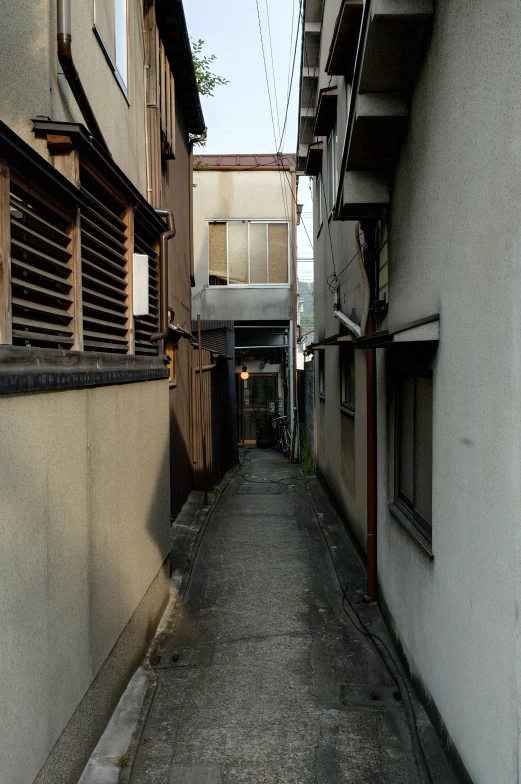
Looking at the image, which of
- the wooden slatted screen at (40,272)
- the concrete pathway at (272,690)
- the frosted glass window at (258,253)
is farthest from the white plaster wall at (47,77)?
the frosted glass window at (258,253)

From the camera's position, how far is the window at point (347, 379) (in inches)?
382

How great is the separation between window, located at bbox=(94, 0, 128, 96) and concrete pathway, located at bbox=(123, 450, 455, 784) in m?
5.68

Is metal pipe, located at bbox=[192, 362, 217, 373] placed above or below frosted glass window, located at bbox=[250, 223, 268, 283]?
below

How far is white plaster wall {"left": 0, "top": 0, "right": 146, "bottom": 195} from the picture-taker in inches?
166

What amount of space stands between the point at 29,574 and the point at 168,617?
12.8ft

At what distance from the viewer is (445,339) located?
4047mm

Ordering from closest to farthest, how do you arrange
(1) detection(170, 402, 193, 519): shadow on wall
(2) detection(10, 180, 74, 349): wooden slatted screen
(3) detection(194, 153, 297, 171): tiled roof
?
(2) detection(10, 180, 74, 349): wooden slatted screen, (1) detection(170, 402, 193, 519): shadow on wall, (3) detection(194, 153, 297, 171): tiled roof

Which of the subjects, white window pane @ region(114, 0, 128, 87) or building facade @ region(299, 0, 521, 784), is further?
white window pane @ region(114, 0, 128, 87)

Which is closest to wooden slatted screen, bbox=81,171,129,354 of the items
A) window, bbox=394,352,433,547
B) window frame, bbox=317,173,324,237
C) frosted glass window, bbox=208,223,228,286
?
window, bbox=394,352,433,547

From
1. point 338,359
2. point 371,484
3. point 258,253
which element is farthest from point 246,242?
point 371,484

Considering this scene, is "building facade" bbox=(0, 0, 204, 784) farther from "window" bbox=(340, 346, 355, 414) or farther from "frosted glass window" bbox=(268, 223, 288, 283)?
"frosted glass window" bbox=(268, 223, 288, 283)

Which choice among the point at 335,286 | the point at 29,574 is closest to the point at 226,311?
the point at 335,286

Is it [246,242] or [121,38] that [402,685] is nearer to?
[121,38]

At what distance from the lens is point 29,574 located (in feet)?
10.4
